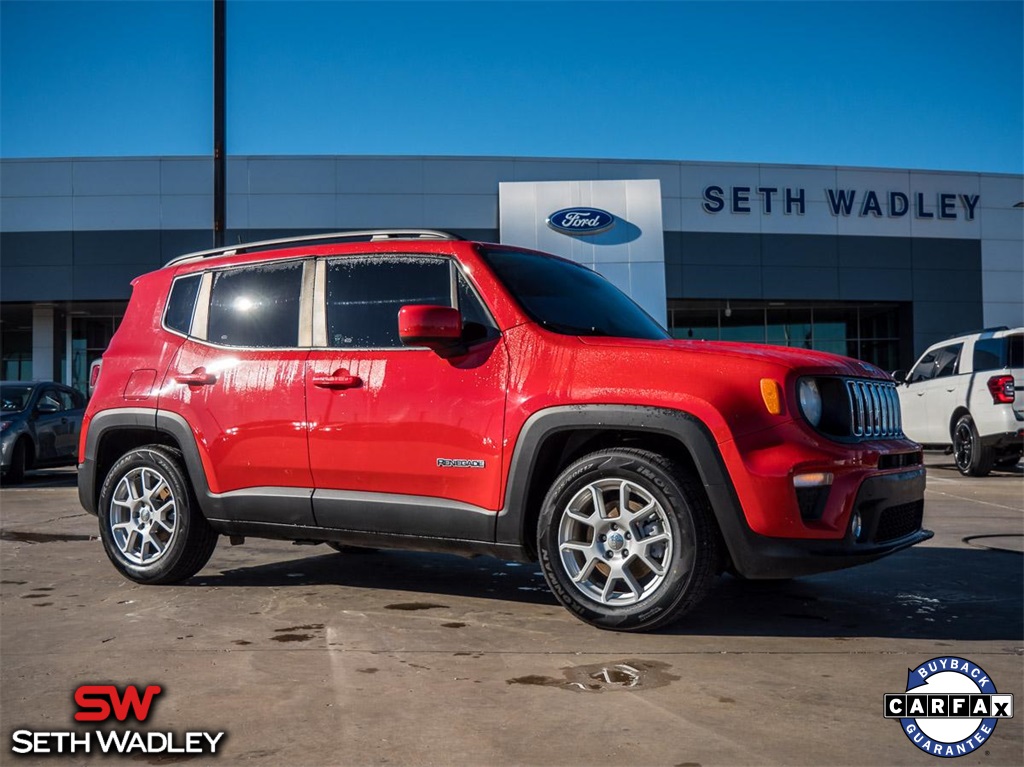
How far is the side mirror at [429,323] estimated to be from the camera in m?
4.48

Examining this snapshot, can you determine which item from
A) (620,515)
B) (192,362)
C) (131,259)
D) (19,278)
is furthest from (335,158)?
(620,515)

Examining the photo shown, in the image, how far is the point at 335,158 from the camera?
2830 centimetres

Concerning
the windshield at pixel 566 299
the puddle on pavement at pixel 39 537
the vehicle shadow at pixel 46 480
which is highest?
the windshield at pixel 566 299

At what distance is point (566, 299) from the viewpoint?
5.02 m

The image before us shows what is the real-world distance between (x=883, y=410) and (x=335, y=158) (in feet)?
83.7

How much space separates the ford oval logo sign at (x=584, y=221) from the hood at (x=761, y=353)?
19432 millimetres

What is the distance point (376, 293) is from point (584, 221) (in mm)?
19251

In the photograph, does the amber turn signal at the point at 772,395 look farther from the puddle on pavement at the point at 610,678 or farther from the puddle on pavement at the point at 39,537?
the puddle on pavement at the point at 39,537

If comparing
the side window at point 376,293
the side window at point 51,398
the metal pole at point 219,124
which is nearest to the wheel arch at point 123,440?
the side window at point 376,293

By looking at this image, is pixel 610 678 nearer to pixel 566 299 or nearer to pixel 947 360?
pixel 566 299

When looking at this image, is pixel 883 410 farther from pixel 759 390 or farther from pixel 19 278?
pixel 19 278

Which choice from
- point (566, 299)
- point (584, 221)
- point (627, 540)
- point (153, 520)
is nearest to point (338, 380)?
point (566, 299)

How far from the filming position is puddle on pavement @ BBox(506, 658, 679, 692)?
3.50 meters

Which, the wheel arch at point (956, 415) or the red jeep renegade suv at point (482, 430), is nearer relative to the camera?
the red jeep renegade suv at point (482, 430)
